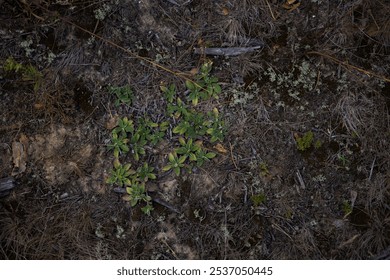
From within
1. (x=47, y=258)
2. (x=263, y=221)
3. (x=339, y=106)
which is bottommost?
(x=47, y=258)

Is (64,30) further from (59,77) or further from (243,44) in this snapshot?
(243,44)

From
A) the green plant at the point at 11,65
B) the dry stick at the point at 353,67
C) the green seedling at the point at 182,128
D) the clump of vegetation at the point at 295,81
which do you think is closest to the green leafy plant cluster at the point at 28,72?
the green plant at the point at 11,65

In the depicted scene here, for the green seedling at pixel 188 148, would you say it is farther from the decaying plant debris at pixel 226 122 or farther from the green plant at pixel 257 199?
the green plant at pixel 257 199

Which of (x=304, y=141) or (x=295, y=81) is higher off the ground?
(x=295, y=81)

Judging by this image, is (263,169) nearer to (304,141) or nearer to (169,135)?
(304,141)

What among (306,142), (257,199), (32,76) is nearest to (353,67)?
(306,142)

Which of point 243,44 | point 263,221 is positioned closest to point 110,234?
point 263,221
